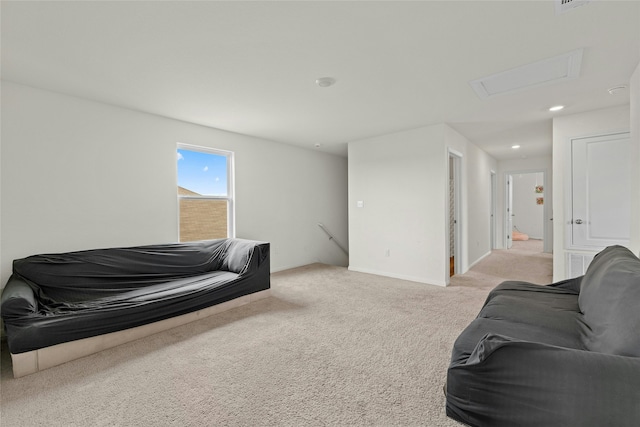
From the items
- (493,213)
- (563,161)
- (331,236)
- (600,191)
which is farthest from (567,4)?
(493,213)

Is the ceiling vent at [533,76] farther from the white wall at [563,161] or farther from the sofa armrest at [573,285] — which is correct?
the sofa armrest at [573,285]

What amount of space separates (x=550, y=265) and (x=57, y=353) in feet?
24.3

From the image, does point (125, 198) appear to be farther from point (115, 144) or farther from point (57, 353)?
point (57, 353)

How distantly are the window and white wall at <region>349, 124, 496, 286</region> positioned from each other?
7.40 feet

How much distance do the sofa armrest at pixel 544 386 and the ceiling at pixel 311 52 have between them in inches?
76.2

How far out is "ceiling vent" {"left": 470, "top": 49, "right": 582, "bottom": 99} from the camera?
2.37 metres

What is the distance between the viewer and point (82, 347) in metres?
2.22

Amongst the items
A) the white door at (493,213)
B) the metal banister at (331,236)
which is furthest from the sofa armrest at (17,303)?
the white door at (493,213)

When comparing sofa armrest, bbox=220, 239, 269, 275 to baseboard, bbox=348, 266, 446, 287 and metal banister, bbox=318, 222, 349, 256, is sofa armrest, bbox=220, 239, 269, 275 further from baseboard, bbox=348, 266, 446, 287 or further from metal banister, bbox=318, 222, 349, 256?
metal banister, bbox=318, 222, 349, 256

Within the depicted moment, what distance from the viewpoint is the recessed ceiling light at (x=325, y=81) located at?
8.70ft

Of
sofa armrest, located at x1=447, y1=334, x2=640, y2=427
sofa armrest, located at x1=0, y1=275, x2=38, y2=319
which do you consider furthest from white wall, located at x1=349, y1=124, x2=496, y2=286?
sofa armrest, located at x1=0, y1=275, x2=38, y2=319

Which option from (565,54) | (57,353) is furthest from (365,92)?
(57,353)

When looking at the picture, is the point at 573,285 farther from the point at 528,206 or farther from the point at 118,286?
the point at 528,206

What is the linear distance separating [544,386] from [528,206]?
10937mm
